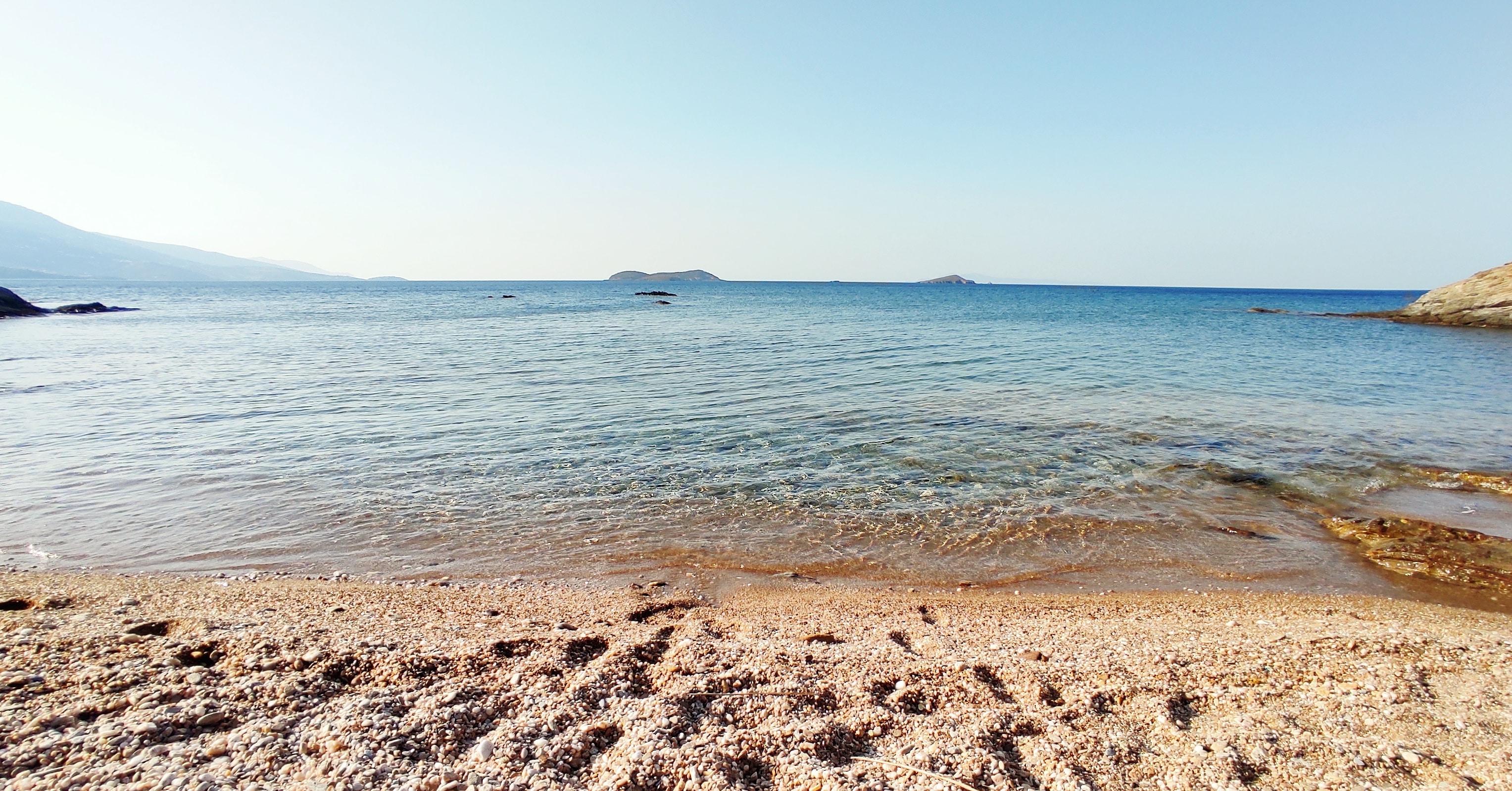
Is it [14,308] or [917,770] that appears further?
[14,308]

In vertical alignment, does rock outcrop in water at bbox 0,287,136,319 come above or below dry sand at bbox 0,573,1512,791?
above

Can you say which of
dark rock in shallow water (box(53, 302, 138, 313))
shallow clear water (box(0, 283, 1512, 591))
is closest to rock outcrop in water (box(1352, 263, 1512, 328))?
shallow clear water (box(0, 283, 1512, 591))

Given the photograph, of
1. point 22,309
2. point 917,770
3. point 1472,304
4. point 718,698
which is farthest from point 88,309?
point 1472,304

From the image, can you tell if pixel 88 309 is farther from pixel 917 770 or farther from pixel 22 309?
pixel 917 770

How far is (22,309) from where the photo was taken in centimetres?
4841

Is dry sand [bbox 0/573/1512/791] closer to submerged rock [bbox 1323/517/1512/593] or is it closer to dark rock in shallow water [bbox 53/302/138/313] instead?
submerged rock [bbox 1323/517/1512/593]

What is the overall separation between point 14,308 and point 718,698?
70.8m

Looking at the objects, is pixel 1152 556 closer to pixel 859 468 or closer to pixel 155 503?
pixel 859 468

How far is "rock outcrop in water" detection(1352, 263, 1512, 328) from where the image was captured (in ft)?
150

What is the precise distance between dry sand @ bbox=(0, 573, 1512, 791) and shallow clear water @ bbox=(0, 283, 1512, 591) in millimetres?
1707

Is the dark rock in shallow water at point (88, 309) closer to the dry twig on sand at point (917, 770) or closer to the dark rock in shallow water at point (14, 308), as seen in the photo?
the dark rock in shallow water at point (14, 308)

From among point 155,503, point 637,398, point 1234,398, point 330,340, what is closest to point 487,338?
point 330,340

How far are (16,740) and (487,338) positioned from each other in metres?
34.7

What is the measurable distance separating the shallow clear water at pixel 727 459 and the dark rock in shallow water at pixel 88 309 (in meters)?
33.6
